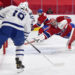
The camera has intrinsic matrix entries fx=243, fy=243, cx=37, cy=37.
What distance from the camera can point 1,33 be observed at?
2.41 metres

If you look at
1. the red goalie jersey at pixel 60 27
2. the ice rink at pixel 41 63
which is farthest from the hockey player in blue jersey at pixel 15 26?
the red goalie jersey at pixel 60 27

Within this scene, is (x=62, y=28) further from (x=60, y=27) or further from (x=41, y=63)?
(x=41, y=63)

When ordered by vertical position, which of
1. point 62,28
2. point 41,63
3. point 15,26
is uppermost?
point 15,26

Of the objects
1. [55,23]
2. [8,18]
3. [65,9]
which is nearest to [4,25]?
[8,18]

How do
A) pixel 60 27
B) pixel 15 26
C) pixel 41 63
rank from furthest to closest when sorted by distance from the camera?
pixel 60 27
pixel 41 63
pixel 15 26

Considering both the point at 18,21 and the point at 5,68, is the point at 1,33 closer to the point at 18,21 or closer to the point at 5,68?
the point at 18,21

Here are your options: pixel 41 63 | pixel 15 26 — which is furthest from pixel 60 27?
pixel 15 26

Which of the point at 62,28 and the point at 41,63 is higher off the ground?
the point at 62,28

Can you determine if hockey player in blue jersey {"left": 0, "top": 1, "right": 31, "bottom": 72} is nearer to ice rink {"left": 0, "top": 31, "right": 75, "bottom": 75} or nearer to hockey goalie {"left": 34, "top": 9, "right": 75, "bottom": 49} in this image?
ice rink {"left": 0, "top": 31, "right": 75, "bottom": 75}

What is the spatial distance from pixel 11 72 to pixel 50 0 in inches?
303

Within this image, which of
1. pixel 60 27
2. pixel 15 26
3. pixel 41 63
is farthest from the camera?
pixel 60 27

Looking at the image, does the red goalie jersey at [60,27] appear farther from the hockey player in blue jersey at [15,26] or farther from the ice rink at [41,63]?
the hockey player in blue jersey at [15,26]

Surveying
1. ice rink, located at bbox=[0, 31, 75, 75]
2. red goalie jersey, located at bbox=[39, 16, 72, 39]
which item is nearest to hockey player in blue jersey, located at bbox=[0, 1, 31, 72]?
ice rink, located at bbox=[0, 31, 75, 75]

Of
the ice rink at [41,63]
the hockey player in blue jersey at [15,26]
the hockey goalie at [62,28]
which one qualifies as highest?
the hockey player in blue jersey at [15,26]
